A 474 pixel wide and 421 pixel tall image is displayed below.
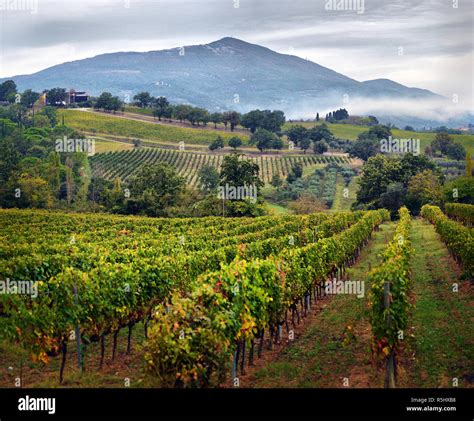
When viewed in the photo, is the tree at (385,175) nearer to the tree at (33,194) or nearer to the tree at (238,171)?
the tree at (238,171)

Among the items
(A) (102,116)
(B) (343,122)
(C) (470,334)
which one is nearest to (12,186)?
(C) (470,334)

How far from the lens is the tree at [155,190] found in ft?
228

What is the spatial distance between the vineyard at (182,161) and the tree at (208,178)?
3237mm

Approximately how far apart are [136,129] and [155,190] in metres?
65.4

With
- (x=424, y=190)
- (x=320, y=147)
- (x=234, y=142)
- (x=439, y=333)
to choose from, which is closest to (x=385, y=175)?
(x=424, y=190)

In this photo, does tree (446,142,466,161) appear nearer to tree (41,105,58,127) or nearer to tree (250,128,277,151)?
tree (250,128,277,151)

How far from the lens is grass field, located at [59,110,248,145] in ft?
431

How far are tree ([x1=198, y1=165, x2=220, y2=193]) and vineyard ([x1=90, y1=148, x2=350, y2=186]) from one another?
3.24m

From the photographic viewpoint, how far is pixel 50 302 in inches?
603

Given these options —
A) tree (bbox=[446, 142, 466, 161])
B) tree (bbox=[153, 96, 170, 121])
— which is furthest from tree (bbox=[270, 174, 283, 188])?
tree (bbox=[153, 96, 170, 121])

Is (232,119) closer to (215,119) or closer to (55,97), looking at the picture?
(215,119)

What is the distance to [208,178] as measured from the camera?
95.4 meters

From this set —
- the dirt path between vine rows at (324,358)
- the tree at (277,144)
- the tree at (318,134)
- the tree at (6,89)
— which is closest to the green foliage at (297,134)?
the tree at (318,134)
